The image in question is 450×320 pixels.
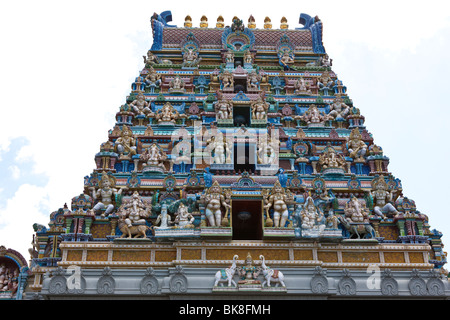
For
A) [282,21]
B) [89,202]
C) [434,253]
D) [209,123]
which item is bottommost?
[434,253]

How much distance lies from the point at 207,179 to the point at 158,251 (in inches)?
147

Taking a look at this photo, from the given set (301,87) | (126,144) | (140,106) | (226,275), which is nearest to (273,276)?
(226,275)

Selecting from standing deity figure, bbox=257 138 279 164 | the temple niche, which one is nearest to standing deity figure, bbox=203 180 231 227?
the temple niche

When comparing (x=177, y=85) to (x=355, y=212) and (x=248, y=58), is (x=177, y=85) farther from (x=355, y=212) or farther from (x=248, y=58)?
(x=355, y=212)

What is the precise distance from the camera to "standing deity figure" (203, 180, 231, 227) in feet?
67.2

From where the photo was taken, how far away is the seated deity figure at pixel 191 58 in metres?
33.2

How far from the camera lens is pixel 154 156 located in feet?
80.4

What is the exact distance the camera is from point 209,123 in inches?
1076

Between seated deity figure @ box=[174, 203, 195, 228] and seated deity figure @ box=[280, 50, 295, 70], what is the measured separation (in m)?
15.4

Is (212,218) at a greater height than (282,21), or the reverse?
(282,21)

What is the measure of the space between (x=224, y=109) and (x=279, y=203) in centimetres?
763
